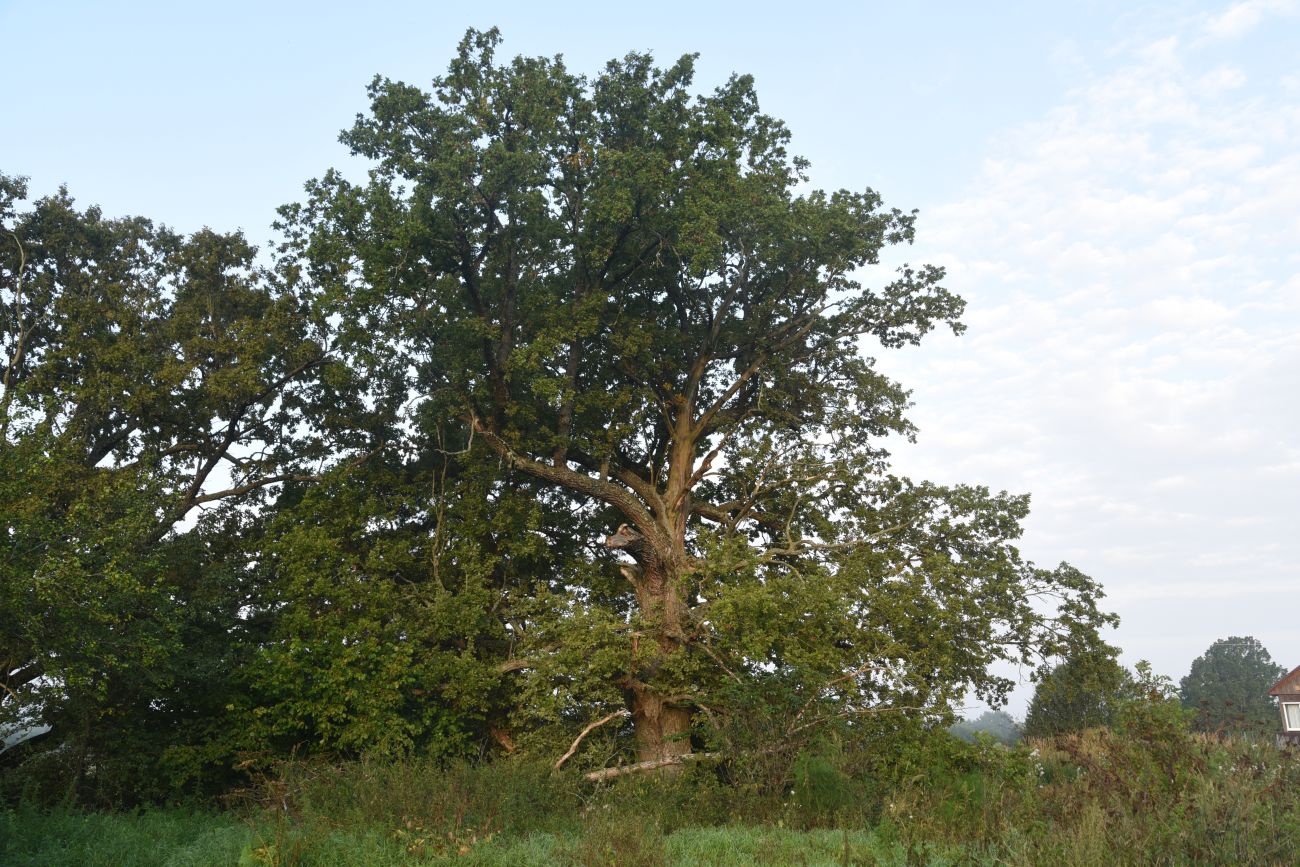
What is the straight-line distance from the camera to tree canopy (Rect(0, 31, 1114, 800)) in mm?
19859

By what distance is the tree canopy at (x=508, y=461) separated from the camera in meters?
19.9

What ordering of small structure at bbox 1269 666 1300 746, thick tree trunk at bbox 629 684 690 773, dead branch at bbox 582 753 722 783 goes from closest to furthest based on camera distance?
dead branch at bbox 582 753 722 783, thick tree trunk at bbox 629 684 690 773, small structure at bbox 1269 666 1300 746

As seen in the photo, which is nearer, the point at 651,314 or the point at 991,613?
the point at 991,613

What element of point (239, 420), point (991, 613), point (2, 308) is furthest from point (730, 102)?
point (2, 308)

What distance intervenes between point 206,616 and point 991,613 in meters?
17.7

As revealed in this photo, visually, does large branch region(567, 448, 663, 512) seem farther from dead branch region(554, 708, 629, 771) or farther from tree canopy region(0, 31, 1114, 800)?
dead branch region(554, 708, 629, 771)

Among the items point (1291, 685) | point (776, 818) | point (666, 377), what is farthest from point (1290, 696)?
point (776, 818)

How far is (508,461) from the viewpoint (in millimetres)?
24031

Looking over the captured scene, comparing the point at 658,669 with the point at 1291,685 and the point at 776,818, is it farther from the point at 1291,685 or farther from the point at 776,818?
the point at 1291,685

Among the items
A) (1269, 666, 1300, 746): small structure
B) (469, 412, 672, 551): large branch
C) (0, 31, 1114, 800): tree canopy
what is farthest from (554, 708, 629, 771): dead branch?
(1269, 666, 1300, 746): small structure

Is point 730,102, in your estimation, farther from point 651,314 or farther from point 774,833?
point 774,833

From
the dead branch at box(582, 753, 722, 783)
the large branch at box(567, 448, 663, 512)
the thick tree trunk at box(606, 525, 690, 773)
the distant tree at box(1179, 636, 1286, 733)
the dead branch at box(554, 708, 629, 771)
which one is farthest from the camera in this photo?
the distant tree at box(1179, 636, 1286, 733)

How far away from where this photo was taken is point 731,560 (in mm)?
20766

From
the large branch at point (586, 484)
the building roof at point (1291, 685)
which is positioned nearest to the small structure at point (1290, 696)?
the building roof at point (1291, 685)
